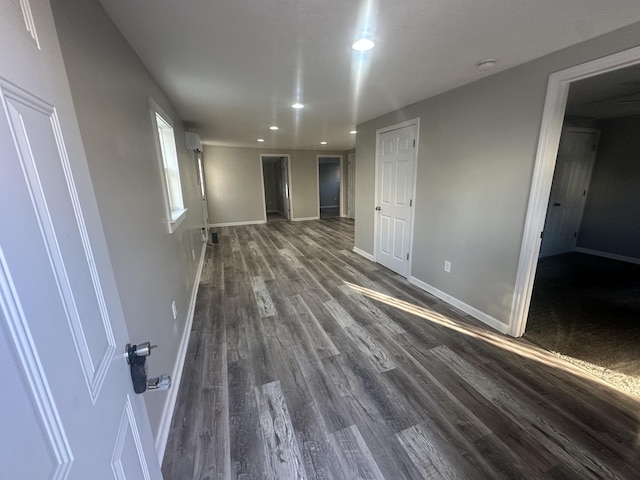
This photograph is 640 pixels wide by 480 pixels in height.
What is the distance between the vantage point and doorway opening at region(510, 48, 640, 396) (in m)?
1.94

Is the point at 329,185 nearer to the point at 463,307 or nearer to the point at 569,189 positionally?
the point at 569,189

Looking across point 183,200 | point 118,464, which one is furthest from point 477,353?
point 183,200

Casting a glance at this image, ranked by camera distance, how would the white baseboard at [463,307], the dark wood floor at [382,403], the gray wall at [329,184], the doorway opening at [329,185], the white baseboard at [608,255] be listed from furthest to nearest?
the gray wall at [329,184] → the doorway opening at [329,185] → the white baseboard at [608,255] → the white baseboard at [463,307] → the dark wood floor at [382,403]

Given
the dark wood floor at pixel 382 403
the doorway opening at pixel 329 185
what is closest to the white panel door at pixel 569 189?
the dark wood floor at pixel 382 403

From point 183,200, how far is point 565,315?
13.8ft

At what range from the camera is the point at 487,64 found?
6.61 feet

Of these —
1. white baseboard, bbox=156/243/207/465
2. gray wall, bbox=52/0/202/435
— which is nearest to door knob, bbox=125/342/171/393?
gray wall, bbox=52/0/202/435

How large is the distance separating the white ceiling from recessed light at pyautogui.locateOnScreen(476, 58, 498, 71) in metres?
0.04

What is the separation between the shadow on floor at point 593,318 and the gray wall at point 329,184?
28.6 feet

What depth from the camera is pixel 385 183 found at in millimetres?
3818

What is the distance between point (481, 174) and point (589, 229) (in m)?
3.79

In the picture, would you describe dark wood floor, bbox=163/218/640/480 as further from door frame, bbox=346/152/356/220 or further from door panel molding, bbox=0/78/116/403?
door frame, bbox=346/152/356/220

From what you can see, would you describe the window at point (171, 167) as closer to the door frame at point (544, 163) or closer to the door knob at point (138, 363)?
the door knob at point (138, 363)

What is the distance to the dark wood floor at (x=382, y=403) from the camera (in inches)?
51.6
